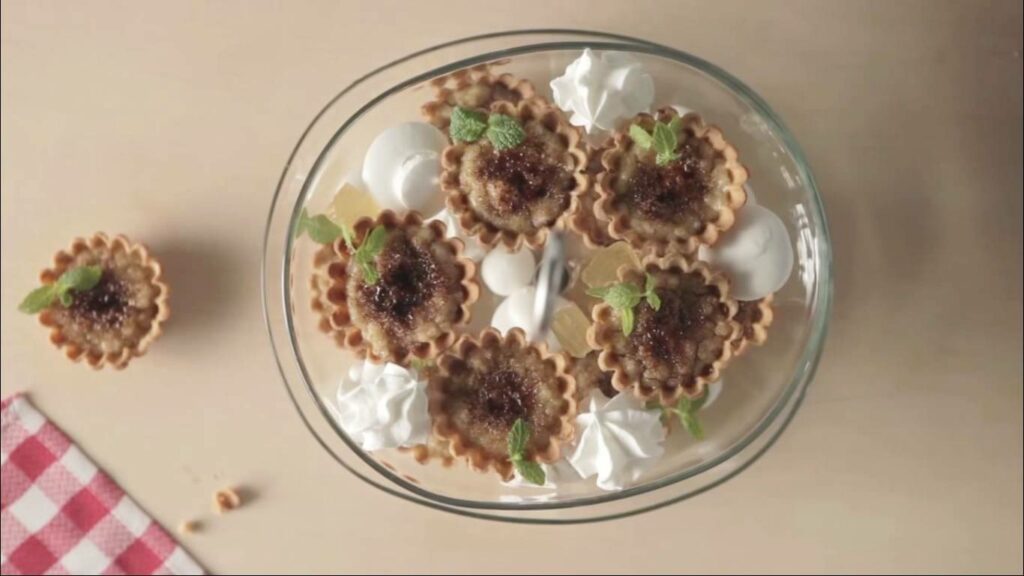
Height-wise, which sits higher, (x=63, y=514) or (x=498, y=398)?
(x=63, y=514)

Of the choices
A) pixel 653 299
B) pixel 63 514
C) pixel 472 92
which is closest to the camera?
pixel 653 299

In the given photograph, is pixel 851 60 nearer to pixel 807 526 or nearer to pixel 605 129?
pixel 605 129

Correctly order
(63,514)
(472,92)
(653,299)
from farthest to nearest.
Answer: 1. (63,514)
2. (472,92)
3. (653,299)

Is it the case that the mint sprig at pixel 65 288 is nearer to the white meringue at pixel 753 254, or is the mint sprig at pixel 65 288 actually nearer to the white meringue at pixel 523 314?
the white meringue at pixel 523 314

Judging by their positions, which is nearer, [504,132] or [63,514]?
[504,132]

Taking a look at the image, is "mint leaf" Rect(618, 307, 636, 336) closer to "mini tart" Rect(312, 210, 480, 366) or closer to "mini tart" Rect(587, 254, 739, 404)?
"mini tart" Rect(587, 254, 739, 404)

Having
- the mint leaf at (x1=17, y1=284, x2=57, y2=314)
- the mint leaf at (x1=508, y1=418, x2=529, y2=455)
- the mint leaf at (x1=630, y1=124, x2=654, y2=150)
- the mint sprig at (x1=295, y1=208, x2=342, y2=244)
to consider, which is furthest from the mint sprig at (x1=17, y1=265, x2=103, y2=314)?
the mint leaf at (x1=630, y1=124, x2=654, y2=150)

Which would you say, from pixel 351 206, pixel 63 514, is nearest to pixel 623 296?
pixel 351 206

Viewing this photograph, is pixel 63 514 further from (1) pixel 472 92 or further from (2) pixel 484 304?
(1) pixel 472 92
